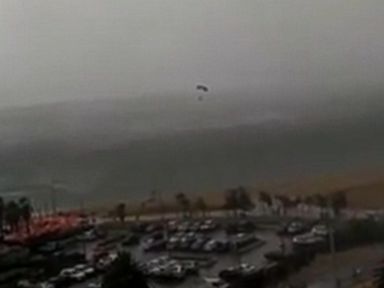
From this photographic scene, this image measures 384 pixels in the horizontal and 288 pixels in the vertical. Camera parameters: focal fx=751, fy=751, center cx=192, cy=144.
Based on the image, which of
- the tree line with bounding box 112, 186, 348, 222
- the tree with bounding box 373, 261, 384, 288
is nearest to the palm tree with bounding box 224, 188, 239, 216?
the tree line with bounding box 112, 186, 348, 222

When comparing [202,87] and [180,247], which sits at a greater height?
[202,87]

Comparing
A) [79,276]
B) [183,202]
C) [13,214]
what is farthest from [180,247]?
[13,214]

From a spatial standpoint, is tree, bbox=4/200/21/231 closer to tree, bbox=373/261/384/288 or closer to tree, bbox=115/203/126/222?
tree, bbox=115/203/126/222

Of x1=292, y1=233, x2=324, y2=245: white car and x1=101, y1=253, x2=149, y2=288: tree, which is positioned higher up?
x1=292, y1=233, x2=324, y2=245: white car

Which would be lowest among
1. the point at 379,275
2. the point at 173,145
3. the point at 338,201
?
the point at 379,275

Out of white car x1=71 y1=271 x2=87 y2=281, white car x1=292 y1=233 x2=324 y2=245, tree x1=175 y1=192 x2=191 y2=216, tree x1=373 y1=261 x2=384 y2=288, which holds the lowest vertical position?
tree x1=373 y1=261 x2=384 y2=288

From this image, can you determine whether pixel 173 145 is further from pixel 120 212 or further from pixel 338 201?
pixel 338 201
